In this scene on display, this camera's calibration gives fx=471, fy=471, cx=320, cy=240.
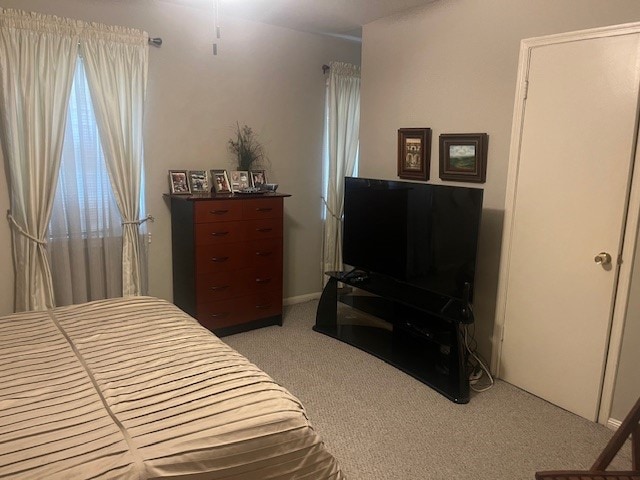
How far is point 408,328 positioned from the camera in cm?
328

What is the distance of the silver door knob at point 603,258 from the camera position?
255cm

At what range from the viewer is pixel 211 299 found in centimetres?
359

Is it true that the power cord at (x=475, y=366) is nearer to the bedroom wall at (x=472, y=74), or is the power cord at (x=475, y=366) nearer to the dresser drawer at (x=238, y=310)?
the bedroom wall at (x=472, y=74)

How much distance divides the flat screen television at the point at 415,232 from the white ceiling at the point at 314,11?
1.29 metres

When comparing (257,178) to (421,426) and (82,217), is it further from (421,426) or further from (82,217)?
(421,426)

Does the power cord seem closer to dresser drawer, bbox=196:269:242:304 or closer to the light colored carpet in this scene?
the light colored carpet

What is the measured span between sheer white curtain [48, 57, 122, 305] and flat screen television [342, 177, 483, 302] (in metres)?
1.81

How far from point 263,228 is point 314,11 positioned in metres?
1.73

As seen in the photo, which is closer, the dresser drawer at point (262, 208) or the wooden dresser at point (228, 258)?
the wooden dresser at point (228, 258)

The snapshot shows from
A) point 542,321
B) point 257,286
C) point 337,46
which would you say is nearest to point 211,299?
point 257,286

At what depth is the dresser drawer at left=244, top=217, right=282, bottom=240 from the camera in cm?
369

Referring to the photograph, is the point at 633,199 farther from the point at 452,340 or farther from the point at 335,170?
the point at 335,170

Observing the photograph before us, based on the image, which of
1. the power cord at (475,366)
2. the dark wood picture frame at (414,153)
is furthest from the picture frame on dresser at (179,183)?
the power cord at (475,366)

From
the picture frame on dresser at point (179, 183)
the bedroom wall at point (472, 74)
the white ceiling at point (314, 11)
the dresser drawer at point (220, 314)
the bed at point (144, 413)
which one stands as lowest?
the dresser drawer at point (220, 314)
